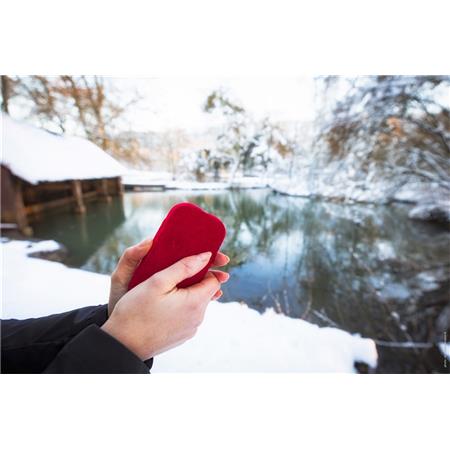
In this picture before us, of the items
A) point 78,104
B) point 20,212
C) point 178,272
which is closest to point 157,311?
point 178,272

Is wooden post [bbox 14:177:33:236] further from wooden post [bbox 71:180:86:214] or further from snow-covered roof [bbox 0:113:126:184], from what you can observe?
wooden post [bbox 71:180:86:214]

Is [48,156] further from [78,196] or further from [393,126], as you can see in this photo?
[393,126]

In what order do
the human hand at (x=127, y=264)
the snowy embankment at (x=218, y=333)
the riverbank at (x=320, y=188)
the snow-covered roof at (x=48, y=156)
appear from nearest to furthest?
the human hand at (x=127, y=264) < the snowy embankment at (x=218, y=333) < the snow-covered roof at (x=48, y=156) < the riverbank at (x=320, y=188)

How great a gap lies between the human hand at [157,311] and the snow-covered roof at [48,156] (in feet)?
3.54

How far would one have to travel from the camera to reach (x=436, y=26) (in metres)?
0.62

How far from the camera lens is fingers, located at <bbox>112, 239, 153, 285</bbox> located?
42cm

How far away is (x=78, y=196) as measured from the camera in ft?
5.08

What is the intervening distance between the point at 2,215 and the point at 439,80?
2.08 m

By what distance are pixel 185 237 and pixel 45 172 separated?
136cm

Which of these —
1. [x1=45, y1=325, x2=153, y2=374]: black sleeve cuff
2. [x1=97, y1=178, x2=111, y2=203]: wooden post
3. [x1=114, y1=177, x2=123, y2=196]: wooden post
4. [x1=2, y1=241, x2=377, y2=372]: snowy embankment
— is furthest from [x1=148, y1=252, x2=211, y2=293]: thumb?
[x1=97, y1=178, x2=111, y2=203]: wooden post

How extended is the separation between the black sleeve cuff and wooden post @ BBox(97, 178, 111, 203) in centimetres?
144

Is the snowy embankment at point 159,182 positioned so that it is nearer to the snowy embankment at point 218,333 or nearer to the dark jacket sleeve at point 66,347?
the snowy embankment at point 218,333

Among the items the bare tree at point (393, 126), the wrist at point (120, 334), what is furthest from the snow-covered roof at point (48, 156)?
the bare tree at point (393, 126)

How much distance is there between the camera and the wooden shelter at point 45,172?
0.95 metres
